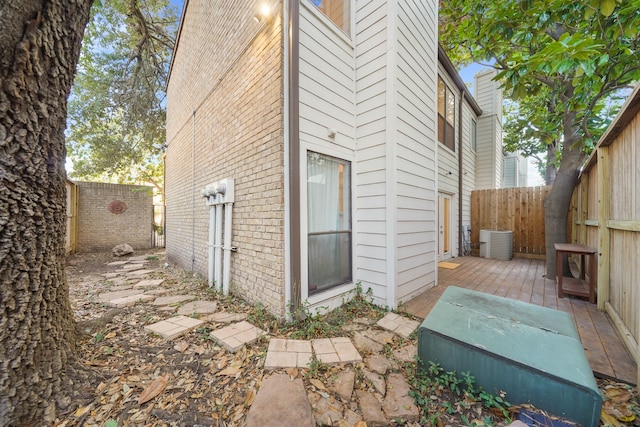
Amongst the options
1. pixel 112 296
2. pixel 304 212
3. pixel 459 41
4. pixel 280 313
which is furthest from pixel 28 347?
pixel 459 41

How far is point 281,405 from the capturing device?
1648 millimetres

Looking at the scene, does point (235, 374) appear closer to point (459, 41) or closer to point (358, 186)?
point (358, 186)

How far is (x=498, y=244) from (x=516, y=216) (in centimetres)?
112

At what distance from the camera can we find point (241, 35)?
3602 mm

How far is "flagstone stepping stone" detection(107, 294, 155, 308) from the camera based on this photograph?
346 centimetres

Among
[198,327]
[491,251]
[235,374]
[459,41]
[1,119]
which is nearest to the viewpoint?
[1,119]

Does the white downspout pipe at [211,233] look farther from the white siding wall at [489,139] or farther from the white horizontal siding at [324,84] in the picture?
the white siding wall at [489,139]

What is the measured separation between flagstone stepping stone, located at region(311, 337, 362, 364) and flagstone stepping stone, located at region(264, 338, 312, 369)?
9 centimetres

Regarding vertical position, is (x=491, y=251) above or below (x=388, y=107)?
below

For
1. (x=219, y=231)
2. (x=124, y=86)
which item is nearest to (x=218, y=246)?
(x=219, y=231)

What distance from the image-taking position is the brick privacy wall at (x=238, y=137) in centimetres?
286

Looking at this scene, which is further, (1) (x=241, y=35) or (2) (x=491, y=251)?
(2) (x=491, y=251)

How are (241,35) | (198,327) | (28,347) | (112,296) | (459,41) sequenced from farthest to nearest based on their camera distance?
(459,41) → (112,296) → (241,35) → (198,327) → (28,347)

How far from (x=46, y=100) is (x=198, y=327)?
7.95 ft
